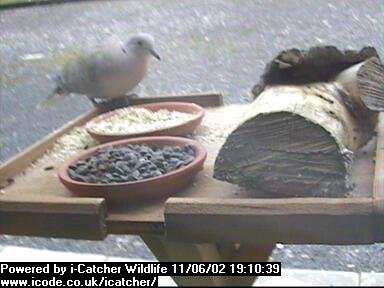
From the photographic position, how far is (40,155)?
846 mm

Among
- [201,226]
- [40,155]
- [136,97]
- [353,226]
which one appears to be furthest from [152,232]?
[136,97]

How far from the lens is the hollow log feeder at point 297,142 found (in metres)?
0.61

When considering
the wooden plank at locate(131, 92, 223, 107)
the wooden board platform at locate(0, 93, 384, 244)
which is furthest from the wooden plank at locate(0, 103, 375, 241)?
the wooden plank at locate(131, 92, 223, 107)

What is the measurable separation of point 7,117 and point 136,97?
0.32 m

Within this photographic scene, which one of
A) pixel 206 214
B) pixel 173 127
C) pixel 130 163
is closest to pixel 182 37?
pixel 173 127

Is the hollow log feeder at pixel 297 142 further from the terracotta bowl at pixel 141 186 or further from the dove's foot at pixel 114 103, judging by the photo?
the dove's foot at pixel 114 103

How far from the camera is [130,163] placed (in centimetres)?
71

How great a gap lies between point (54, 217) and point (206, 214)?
14cm

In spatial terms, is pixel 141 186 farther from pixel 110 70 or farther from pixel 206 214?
pixel 110 70

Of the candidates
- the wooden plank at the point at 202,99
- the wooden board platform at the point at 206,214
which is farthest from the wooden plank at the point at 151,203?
the wooden plank at the point at 202,99

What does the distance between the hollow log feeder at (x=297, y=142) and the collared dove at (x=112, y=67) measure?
1.06 feet

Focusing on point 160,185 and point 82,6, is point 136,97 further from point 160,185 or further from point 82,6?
point 160,185
